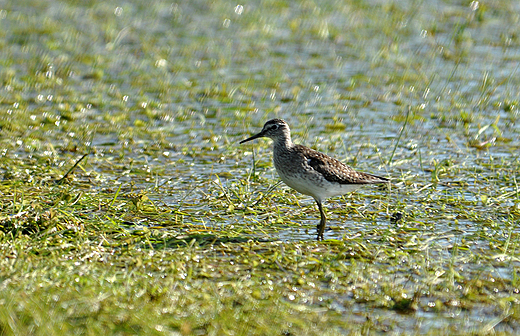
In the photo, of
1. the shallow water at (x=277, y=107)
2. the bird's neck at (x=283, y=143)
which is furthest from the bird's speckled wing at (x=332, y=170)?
the shallow water at (x=277, y=107)

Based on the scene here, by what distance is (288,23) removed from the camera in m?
18.6

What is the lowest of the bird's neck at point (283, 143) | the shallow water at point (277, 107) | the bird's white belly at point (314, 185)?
the shallow water at point (277, 107)

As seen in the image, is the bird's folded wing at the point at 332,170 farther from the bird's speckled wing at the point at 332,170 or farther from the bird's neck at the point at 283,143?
the bird's neck at the point at 283,143

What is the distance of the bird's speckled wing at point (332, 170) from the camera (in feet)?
30.2

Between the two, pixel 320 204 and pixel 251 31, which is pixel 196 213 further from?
pixel 251 31

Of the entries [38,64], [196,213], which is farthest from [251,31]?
[196,213]

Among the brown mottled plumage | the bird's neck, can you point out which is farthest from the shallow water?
the bird's neck

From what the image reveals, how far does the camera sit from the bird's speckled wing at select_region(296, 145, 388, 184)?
920 cm

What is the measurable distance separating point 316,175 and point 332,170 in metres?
0.25

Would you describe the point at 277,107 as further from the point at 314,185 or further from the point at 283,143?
the point at 314,185

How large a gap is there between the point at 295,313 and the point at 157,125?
6919 mm

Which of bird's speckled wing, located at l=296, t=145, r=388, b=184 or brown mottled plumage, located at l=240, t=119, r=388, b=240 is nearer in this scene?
brown mottled plumage, located at l=240, t=119, r=388, b=240

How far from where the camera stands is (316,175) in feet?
29.9

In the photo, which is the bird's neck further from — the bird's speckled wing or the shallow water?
the shallow water
